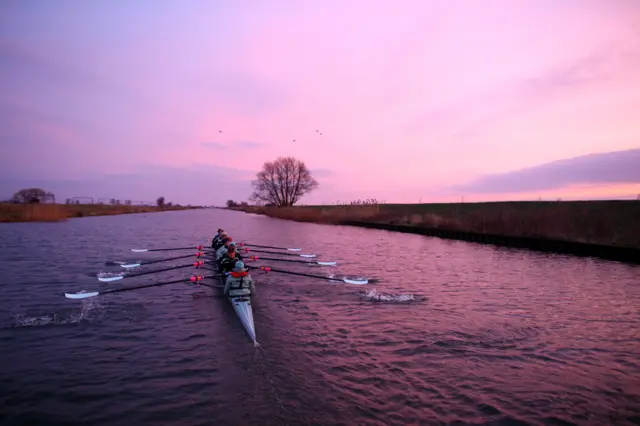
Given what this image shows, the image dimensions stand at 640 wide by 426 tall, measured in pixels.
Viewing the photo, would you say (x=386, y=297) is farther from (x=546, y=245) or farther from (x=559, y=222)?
(x=559, y=222)

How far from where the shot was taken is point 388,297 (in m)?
11.1

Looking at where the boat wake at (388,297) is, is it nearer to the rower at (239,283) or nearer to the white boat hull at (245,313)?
the rower at (239,283)

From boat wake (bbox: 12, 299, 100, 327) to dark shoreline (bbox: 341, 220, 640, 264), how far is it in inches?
786

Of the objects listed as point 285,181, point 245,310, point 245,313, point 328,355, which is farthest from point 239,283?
point 285,181

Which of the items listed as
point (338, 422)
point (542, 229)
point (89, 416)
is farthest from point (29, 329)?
point (542, 229)

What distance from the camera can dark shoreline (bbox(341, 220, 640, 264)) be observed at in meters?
17.3

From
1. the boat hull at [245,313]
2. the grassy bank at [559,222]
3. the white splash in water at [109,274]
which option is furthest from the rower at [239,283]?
the grassy bank at [559,222]

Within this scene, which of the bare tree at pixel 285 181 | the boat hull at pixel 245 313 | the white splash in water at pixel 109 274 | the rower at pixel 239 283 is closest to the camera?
the boat hull at pixel 245 313

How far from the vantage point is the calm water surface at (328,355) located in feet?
16.8

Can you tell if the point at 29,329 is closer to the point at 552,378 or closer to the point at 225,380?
the point at 225,380

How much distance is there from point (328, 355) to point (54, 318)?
255 inches

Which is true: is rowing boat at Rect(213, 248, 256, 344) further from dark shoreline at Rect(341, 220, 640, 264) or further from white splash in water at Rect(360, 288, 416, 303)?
dark shoreline at Rect(341, 220, 640, 264)

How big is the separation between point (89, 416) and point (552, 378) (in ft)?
21.3

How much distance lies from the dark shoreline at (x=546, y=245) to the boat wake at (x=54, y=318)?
1997cm
